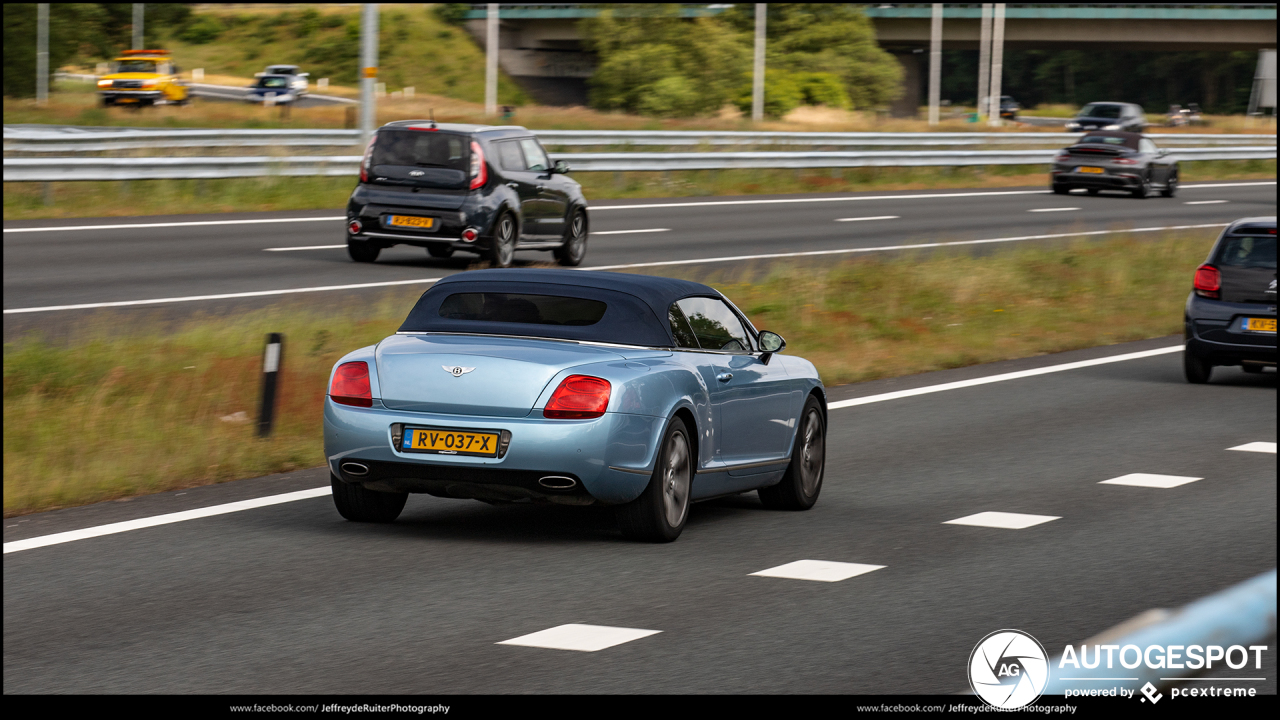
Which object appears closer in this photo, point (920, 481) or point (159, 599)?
point (159, 599)

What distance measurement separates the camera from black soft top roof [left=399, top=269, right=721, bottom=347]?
28.1ft

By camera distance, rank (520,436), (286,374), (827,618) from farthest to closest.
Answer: (286,374) < (520,436) < (827,618)

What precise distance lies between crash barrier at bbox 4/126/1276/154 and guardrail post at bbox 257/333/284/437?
63.3 feet

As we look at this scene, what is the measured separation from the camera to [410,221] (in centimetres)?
2158

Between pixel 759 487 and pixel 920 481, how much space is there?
1558mm

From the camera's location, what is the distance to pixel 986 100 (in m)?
91.3

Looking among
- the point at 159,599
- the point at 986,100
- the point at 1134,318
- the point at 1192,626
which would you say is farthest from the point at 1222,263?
the point at 986,100

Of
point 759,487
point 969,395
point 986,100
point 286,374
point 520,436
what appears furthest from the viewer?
point 986,100

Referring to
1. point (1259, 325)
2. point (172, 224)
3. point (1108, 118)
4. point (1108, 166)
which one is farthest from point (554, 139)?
point (1108, 118)

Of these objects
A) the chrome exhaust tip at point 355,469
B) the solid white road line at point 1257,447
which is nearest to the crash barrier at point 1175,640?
the chrome exhaust tip at point 355,469

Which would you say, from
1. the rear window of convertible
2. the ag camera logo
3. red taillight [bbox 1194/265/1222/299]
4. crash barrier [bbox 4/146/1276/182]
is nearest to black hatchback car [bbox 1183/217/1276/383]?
red taillight [bbox 1194/265/1222/299]

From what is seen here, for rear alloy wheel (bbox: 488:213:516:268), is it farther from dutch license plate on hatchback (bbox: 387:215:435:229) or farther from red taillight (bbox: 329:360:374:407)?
red taillight (bbox: 329:360:374:407)

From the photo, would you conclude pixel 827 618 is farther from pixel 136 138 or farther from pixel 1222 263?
pixel 136 138

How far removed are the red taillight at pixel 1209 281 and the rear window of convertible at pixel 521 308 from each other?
891 cm
